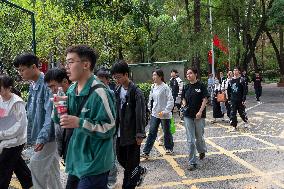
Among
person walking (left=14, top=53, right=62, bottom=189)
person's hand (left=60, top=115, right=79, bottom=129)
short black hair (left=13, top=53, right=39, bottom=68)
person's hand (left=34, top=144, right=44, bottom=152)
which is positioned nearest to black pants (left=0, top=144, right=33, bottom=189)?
person walking (left=14, top=53, right=62, bottom=189)

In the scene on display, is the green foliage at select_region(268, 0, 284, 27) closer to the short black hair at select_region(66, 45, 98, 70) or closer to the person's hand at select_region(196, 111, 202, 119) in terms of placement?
the person's hand at select_region(196, 111, 202, 119)

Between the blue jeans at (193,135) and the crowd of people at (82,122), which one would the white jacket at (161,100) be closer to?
the crowd of people at (82,122)

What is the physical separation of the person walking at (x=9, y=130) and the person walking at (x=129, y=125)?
1.19 metres

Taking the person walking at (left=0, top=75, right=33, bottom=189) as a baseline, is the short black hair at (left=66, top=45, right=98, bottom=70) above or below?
above

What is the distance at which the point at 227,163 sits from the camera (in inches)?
268

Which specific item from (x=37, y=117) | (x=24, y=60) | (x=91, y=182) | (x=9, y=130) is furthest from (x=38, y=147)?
(x=91, y=182)

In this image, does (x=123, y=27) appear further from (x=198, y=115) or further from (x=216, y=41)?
(x=198, y=115)

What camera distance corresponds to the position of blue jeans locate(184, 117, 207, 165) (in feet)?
21.2

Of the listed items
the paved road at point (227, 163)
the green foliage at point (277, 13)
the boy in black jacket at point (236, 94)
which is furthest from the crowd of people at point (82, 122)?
the green foliage at point (277, 13)

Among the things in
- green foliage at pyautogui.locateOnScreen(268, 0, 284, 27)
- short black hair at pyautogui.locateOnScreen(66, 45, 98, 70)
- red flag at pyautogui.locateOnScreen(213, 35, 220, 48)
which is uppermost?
green foliage at pyautogui.locateOnScreen(268, 0, 284, 27)

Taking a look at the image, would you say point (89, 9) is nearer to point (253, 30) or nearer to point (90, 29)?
point (90, 29)

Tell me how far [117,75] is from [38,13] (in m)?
18.7

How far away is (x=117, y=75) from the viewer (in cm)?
489

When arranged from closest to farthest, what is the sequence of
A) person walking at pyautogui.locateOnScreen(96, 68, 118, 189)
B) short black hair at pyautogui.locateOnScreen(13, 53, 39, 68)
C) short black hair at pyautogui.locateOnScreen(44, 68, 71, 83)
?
short black hair at pyautogui.locateOnScreen(44, 68, 71, 83) < short black hair at pyautogui.locateOnScreen(13, 53, 39, 68) < person walking at pyautogui.locateOnScreen(96, 68, 118, 189)
